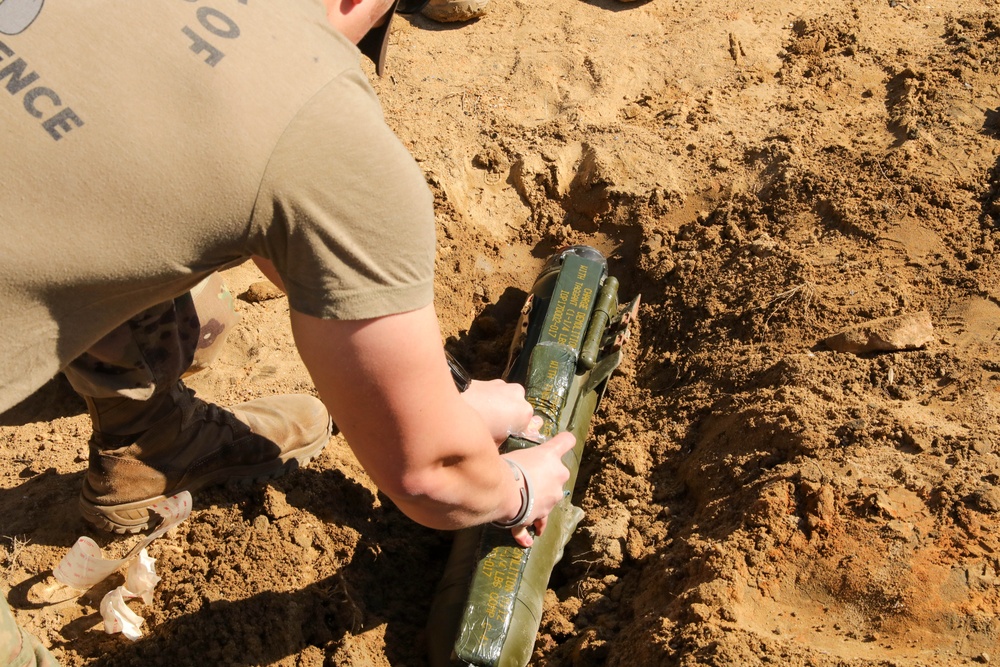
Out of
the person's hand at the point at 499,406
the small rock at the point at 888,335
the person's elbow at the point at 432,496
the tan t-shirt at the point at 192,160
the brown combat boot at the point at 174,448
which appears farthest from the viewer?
the small rock at the point at 888,335

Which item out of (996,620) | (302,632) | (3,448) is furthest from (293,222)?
(3,448)

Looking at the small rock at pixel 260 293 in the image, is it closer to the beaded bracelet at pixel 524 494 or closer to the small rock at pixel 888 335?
the beaded bracelet at pixel 524 494

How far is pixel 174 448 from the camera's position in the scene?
2818mm

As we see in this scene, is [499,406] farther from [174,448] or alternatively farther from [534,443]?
[174,448]

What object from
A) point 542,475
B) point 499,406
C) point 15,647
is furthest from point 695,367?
point 15,647

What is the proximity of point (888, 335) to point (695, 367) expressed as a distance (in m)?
0.74

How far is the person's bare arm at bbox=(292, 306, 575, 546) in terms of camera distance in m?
1.40

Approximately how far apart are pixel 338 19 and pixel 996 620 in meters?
2.21

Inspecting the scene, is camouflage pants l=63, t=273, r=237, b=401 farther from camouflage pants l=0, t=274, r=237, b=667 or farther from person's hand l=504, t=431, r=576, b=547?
person's hand l=504, t=431, r=576, b=547

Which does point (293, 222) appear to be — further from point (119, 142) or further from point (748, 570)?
point (748, 570)

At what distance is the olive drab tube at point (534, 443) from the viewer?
8.21ft

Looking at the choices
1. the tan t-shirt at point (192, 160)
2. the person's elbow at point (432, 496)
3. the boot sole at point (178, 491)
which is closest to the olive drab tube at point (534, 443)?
the boot sole at point (178, 491)

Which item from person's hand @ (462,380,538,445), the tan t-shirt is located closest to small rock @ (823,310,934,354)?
person's hand @ (462,380,538,445)

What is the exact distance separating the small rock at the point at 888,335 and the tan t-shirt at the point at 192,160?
230cm
